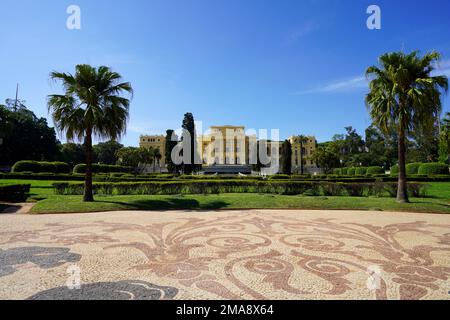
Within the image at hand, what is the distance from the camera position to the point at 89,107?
13.4m

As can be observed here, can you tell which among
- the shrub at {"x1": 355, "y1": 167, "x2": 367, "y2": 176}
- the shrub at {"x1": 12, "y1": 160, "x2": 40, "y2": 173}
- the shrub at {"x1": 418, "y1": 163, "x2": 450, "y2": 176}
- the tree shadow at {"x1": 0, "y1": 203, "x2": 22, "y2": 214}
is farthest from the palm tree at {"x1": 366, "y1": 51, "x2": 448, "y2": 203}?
the shrub at {"x1": 355, "y1": 167, "x2": 367, "y2": 176}

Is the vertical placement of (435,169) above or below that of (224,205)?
above

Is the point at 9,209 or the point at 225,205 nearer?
the point at 9,209

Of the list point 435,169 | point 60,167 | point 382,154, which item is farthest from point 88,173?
point 382,154

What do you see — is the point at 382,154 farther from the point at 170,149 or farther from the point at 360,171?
the point at 170,149

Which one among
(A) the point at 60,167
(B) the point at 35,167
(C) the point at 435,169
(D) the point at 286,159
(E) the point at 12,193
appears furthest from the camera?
(D) the point at 286,159

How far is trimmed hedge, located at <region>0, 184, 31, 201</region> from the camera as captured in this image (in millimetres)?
15121

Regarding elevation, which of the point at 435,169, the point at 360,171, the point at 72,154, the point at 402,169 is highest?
the point at 72,154

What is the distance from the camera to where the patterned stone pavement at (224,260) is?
398 cm

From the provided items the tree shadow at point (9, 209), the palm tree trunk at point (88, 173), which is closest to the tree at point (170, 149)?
the palm tree trunk at point (88, 173)

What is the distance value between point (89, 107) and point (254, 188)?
11.1m

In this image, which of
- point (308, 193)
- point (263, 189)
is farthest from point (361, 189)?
point (263, 189)

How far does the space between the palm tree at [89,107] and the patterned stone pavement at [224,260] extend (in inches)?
216
